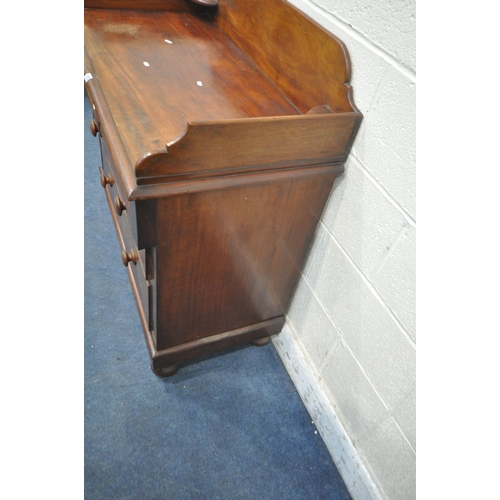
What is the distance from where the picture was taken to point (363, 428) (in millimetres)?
1016

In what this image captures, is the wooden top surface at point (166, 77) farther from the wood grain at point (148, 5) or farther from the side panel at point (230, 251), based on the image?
the side panel at point (230, 251)

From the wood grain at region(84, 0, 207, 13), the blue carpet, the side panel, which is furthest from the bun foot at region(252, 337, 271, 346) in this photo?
the wood grain at region(84, 0, 207, 13)

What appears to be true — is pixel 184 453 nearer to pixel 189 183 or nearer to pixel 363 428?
pixel 363 428

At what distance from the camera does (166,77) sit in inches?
38.6

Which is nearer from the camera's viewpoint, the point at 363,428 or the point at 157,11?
the point at 363,428

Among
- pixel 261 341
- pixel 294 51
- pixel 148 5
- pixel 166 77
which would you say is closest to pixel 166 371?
pixel 261 341

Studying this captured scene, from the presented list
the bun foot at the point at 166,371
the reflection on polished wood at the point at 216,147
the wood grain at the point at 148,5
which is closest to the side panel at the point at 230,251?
the reflection on polished wood at the point at 216,147

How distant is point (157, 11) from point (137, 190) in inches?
34.4

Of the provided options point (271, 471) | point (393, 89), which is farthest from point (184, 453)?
point (393, 89)

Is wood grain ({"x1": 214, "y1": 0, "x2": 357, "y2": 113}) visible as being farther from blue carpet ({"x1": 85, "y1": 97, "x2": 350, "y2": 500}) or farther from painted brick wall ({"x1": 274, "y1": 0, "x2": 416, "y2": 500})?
blue carpet ({"x1": 85, "y1": 97, "x2": 350, "y2": 500})

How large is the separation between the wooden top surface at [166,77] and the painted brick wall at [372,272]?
0.23 meters

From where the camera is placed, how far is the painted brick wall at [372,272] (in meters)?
0.70

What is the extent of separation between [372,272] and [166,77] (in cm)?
70

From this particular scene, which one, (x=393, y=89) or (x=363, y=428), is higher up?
(x=393, y=89)
